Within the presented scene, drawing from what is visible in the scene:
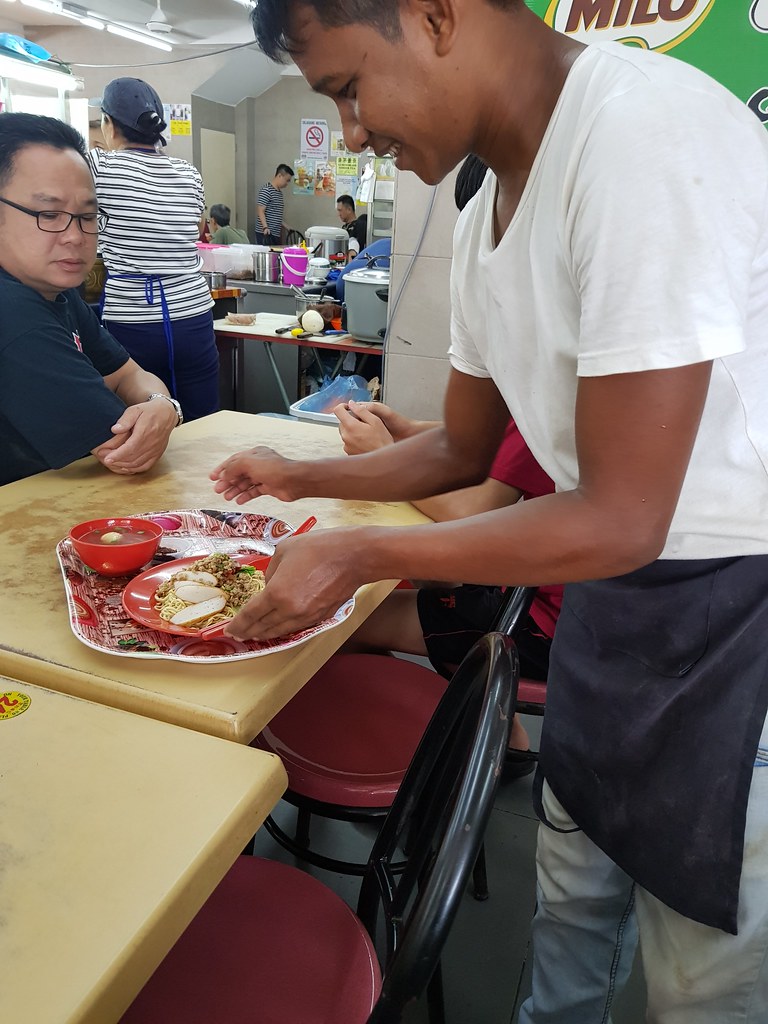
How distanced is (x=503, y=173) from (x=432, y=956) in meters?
0.80

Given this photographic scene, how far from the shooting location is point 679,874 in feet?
2.83

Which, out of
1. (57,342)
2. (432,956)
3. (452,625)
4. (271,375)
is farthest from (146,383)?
(271,375)

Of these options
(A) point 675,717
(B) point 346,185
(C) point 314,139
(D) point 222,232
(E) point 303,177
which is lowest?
(A) point 675,717

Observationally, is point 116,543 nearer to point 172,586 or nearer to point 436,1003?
point 172,586

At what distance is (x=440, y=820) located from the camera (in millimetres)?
842

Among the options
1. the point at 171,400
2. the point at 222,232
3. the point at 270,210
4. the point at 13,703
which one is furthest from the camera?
the point at 270,210

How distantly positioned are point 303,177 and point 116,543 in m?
12.4

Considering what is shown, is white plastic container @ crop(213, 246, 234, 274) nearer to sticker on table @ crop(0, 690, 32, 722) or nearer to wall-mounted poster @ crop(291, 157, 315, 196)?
sticker on table @ crop(0, 690, 32, 722)

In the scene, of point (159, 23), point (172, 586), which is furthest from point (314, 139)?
point (172, 586)

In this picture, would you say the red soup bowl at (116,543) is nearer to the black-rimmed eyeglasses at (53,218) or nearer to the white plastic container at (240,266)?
the black-rimmed eyeglasses at (53,218)

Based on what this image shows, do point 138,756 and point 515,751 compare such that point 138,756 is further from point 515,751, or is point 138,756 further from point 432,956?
point 515,751

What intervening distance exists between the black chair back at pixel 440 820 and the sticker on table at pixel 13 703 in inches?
18.3

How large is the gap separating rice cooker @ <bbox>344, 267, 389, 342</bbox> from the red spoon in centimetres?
219

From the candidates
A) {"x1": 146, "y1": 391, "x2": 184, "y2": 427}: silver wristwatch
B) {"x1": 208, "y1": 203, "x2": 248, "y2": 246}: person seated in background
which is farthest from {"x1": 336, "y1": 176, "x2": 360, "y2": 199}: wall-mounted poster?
{"x1": 146, "y1": 391, "x2": 184, "y2": 427}: silver wristwatch
